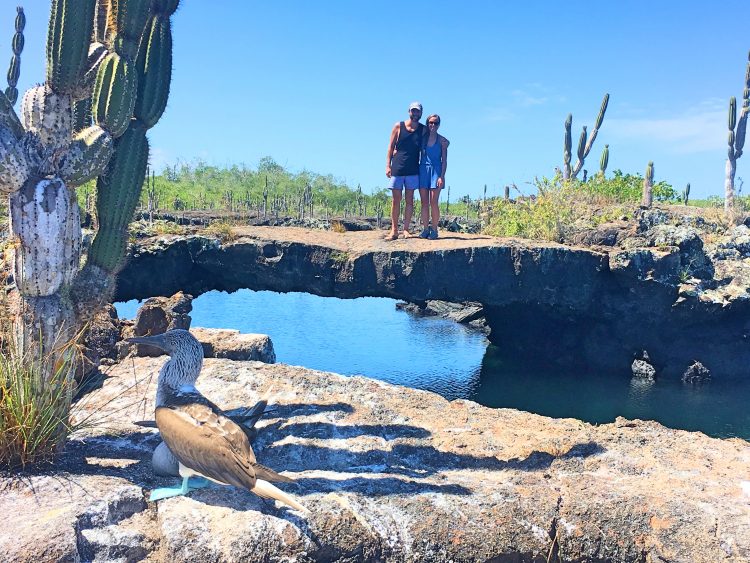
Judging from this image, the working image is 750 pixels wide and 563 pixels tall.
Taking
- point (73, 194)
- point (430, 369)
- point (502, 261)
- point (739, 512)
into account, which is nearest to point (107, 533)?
point (73, 194)

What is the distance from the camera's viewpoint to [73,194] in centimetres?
524

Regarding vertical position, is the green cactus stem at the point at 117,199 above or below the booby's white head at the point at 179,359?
above

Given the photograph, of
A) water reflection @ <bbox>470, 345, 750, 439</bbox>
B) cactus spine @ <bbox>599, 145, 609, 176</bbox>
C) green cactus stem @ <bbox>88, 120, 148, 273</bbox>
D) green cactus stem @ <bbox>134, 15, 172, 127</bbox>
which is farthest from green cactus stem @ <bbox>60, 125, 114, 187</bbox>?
cactus spine @ <bbox>599, 145, 609, 176</bbox>

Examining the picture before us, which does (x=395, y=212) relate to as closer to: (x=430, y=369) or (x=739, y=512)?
(x=430, y=369)

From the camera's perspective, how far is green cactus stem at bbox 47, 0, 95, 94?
507 cm

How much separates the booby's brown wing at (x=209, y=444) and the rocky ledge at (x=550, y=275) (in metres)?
7.99

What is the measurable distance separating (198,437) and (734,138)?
2761 centimetres

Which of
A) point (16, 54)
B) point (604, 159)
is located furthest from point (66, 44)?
point (604, 159)

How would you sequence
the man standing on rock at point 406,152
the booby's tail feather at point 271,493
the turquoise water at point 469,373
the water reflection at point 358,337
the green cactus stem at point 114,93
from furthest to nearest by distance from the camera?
the water reflection at point 358,337 → the turquoise water at point 469,373 → the man standing on rock at point 406,152 → the green cactus stem at point 114,93 → the booby's tail feather at point 271,493

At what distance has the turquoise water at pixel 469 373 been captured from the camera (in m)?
13.9

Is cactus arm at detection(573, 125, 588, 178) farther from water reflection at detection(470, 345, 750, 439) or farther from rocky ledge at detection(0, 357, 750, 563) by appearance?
rocky ledge at detection(0, 357, 750, 563)

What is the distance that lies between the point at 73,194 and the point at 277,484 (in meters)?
2.71

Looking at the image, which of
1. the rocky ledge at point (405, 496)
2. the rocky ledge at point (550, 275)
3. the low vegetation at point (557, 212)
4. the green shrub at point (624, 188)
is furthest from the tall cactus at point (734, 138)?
the rocky ledge at point (405, 496)

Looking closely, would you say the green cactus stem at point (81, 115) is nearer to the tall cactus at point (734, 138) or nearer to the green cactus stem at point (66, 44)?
the green cactus stem at point (66, 44)
